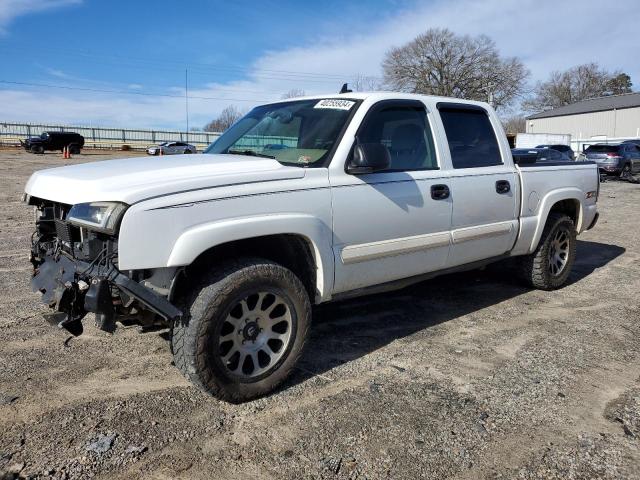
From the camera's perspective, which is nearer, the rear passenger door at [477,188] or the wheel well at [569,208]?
the rear passenger door at [477,188]

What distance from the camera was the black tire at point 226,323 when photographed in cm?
301

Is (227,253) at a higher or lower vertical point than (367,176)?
lower

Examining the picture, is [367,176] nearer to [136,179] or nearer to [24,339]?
[136,179]

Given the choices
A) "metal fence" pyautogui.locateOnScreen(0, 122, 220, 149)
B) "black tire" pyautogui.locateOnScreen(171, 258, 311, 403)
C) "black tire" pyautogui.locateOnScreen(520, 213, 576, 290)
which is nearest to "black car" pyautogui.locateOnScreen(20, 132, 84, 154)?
"metal fence" pyautogui.locateOnScreen(0, 122, 220, 149)

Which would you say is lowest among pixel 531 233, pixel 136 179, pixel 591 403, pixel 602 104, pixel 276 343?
pixel 591 403

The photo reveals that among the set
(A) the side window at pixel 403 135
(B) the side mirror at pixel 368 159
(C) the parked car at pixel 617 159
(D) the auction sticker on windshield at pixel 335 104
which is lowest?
(B) the side mirror at pixel 368 159

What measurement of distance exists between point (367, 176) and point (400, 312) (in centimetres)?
175

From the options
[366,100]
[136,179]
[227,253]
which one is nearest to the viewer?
[136,179]

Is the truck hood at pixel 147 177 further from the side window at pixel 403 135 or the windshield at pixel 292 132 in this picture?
the side window at pixel 403 135

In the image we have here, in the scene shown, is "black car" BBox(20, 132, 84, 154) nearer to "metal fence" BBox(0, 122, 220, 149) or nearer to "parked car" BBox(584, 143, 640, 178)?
"metal fence" BBox(0, 122, 220, 149)

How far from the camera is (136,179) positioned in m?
3.00

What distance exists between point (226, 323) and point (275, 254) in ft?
1.92

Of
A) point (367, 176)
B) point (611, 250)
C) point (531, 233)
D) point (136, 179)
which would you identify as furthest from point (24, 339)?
point (611, 250)

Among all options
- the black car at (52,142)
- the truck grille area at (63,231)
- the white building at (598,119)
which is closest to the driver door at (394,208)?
the truck grille area at (63,231)
